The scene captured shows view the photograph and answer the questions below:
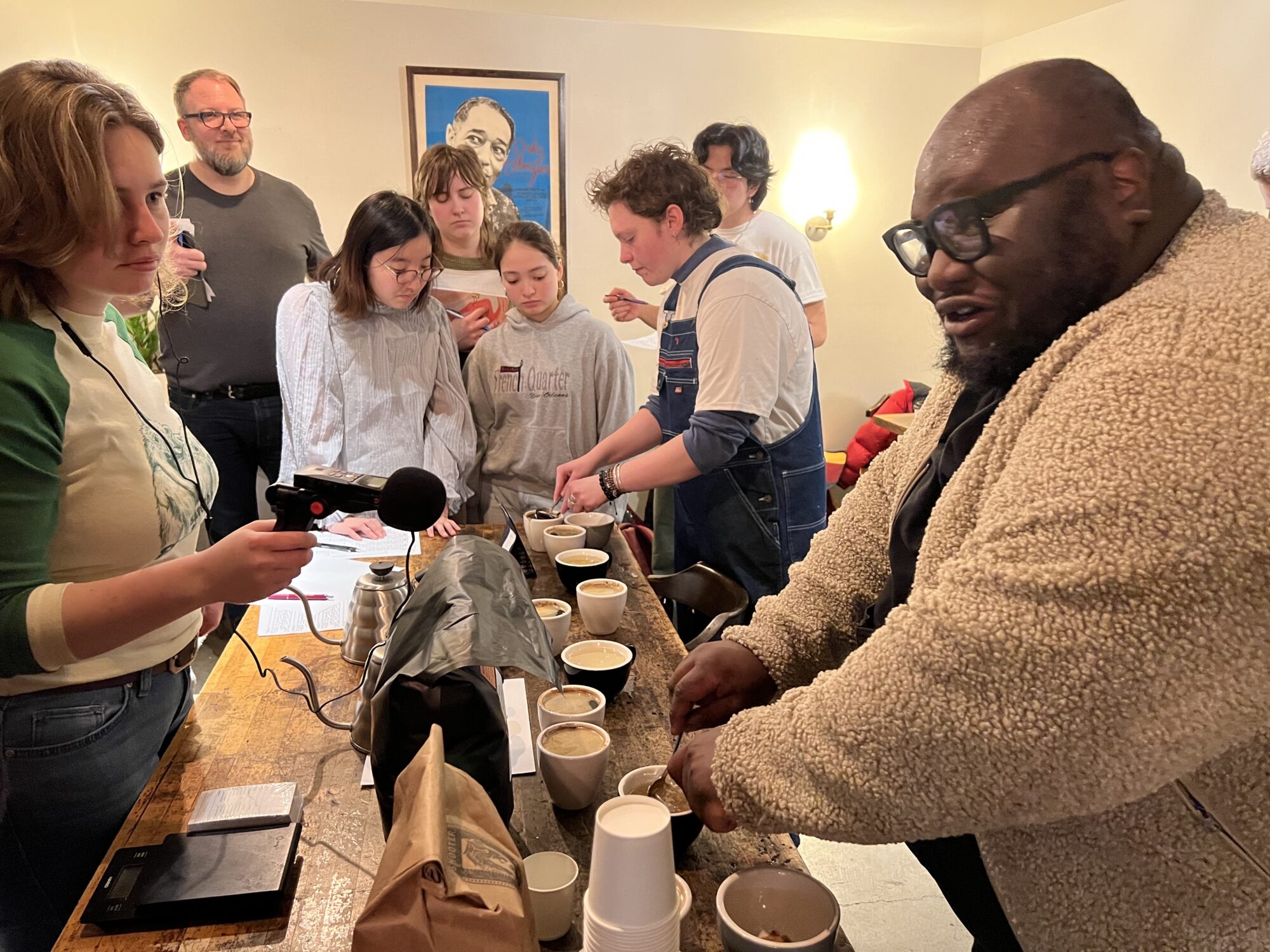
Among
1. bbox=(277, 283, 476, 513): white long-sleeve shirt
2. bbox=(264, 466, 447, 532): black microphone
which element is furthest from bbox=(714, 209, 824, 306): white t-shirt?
bbox=(264, 466, 447, 532): black microphone

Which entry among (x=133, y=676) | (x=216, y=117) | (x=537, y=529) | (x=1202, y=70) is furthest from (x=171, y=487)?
(x=1202, y=70)

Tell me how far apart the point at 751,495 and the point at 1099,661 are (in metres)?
1.65

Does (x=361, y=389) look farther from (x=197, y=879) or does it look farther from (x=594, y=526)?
(x=197, y=879)

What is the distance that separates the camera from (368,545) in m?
2.17

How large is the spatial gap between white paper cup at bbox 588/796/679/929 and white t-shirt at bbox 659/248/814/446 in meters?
1.42

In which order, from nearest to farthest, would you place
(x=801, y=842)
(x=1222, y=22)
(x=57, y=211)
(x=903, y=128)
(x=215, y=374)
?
1. (x=57, y=211)
2. (x=801, y=842)
3. (x=215, y=374)
4. (x=1222, y=22)
5. (x=903, y=128)

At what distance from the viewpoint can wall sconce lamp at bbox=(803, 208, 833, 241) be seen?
4703 mm

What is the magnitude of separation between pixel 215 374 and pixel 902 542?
2.93 m

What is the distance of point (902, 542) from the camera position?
1.03 metres

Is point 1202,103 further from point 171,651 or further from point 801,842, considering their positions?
point 171,651

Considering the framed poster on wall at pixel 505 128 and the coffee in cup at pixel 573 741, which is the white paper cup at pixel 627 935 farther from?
the framed poster on wall at pixel 505 128

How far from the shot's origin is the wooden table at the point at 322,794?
2.85 feet

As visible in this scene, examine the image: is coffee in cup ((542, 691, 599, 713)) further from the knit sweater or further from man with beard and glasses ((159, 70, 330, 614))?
man with beard and glasses ((159, 70, 330, 614))

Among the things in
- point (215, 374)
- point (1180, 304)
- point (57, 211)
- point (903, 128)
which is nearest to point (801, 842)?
point (1180, 304)
